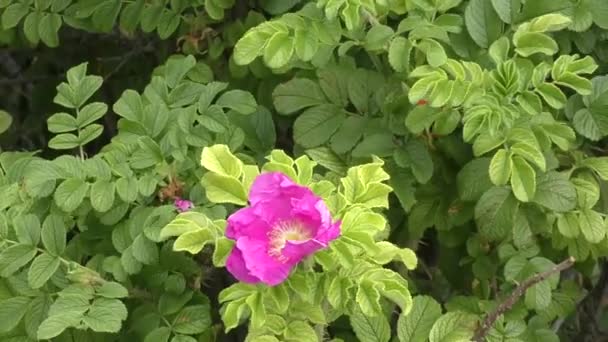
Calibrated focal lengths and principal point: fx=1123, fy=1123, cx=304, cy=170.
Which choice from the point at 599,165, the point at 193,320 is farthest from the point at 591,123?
the point at 193,320

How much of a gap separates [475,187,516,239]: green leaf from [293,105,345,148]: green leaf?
0.80 feet

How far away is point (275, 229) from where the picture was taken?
1188mm

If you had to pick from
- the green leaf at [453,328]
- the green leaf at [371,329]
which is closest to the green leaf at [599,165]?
the green leaf at [453,328]

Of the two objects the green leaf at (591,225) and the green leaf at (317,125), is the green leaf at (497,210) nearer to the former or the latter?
the green leaf at (591,225)

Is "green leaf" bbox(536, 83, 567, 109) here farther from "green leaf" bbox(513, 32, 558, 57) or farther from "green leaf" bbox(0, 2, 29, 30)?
"green leaf" bbox(0, 2, 29, 30)

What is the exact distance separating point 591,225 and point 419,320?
0.90 ft

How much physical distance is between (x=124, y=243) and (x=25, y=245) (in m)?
0.13

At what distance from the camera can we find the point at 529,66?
4.83ft

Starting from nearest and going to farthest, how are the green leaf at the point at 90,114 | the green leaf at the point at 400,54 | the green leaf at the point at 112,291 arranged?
1. the green leaf at the point at 112,291
2. the green leaf at the point at 400,54
3. the green leaf at the point at 90,114

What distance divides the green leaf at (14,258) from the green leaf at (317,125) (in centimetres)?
41

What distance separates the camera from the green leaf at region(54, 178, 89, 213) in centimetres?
146

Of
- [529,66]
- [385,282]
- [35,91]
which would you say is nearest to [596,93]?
[529,66]

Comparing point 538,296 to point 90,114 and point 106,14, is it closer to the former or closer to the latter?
point 90,114

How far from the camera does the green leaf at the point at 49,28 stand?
194 centimetres
